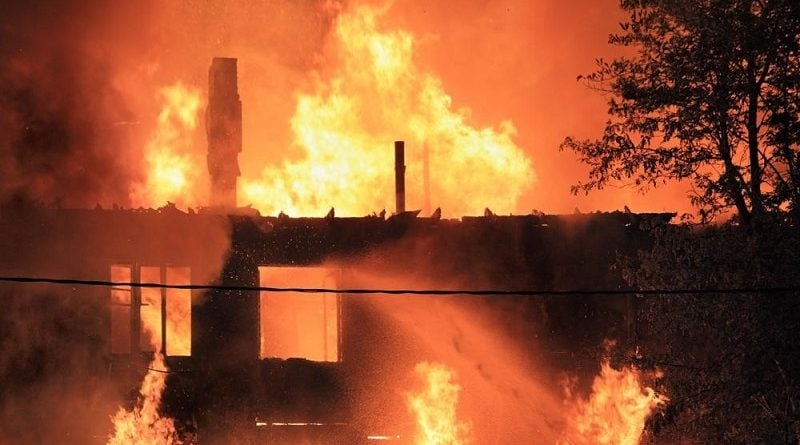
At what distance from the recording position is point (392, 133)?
37469 millimetres

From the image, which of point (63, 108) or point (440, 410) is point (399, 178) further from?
point (63, 108)

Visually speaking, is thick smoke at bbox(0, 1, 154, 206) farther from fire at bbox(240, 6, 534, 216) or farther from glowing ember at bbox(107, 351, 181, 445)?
glowing ember at bbox(107, 351, 181, 445)

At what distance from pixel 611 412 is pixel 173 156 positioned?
→ 60.4 feet

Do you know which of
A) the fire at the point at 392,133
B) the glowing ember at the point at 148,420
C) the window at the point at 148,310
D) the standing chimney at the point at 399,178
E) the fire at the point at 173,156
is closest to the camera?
the glowing ember at the point at 148,420

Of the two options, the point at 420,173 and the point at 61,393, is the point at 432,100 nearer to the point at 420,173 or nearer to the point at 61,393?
the point at 420,173

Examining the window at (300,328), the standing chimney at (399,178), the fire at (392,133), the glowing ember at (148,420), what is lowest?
the glowing ember at (148,420)

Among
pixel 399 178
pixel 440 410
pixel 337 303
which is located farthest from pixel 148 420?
pixel 399 178

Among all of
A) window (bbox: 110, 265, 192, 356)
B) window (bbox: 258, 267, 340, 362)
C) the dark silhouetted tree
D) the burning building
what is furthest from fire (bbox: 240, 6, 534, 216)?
the dark silhouetted tree

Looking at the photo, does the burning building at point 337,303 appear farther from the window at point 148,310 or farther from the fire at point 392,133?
the fire at point 392,133

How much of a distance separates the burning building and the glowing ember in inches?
7.0

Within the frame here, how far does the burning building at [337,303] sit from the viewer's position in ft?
69.8

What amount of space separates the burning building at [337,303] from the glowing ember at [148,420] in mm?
178

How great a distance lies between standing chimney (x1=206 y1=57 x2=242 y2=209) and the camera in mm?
25641

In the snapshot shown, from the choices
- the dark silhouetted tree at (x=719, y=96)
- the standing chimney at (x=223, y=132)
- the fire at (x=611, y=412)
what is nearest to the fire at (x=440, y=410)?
the fire at (x=611, y=412)
